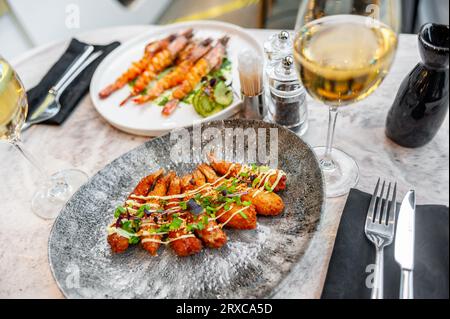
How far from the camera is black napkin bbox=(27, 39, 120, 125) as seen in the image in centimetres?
133

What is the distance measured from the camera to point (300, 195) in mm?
901

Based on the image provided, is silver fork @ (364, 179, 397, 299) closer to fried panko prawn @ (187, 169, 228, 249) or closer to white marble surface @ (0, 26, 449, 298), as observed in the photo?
white marble surface @ (0, 26, 449, 298)

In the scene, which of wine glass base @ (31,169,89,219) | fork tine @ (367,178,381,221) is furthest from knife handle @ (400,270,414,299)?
wine glass base @ (31,169,89,219)

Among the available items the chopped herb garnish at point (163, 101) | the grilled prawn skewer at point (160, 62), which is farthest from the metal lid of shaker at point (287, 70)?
the grilled prawn skewer at point (160, 62)

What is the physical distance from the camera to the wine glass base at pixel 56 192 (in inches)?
41.4

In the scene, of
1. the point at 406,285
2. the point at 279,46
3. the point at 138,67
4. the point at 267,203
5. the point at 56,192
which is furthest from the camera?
the point at 138,67

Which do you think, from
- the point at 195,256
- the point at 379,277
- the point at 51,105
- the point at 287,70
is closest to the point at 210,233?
the point at 195,256

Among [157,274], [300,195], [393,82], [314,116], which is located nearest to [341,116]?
[314,116]

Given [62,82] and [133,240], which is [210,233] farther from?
[62,82]

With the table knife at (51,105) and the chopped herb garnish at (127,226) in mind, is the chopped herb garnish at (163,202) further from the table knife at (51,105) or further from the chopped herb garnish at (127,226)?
the table knife at (51,105)

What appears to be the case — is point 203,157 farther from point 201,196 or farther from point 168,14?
point 168,14

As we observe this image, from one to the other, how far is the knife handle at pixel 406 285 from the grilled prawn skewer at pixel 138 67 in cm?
109

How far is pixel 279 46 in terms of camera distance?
39.2 inches

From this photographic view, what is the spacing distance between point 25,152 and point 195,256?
567mm
